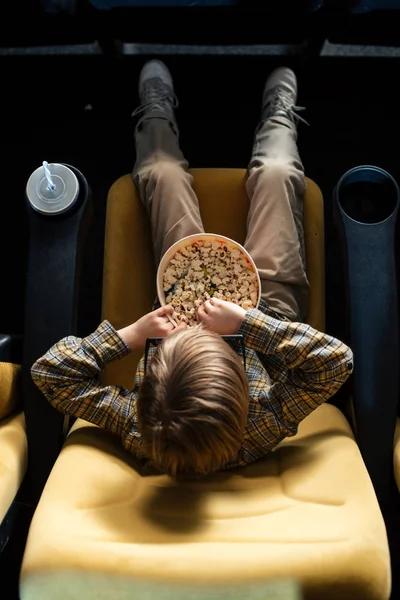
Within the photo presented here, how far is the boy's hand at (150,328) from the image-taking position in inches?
47.6

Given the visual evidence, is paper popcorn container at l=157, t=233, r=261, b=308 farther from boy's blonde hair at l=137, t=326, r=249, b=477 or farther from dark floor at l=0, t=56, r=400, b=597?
dark floor at l=0, t=56, r=400, b=597

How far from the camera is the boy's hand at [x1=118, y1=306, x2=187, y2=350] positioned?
1209 mm

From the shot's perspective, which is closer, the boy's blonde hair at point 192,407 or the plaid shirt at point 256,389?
the boy's blonde hair at point 192,407

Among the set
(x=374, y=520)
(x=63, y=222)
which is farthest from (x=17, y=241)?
(x=374, y=520)

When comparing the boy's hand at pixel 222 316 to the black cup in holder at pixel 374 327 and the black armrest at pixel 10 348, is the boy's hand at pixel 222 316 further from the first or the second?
the black armrest at pixel 10 348

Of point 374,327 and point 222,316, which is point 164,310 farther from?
point 374,327

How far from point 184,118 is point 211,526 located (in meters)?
1.18

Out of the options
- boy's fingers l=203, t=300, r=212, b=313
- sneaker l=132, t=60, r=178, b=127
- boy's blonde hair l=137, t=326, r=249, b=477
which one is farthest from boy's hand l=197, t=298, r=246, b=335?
sneaker l=132, t=60, r=178, b=127

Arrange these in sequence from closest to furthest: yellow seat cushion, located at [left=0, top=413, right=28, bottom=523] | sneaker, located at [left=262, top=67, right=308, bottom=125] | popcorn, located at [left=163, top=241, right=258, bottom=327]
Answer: yellow seat cushion, located at [left=0, top=413, right=28, bottom=523] → popcorn, located at [left=163, top=241, right=258, bottom=327] → sneaker, located at [left=262, top=67, right=308, bottom=125]

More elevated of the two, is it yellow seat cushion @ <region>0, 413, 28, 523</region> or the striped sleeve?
the striped sleeve

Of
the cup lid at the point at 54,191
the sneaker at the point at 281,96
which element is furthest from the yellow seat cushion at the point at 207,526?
the sneaker at the point at 281,96

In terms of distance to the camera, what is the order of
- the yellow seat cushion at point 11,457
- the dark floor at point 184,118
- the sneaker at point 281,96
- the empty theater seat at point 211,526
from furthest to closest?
the dark floor at point 184,118 < the sneaker at point 281,96 < the yellow seat cushion at point 11,457 < the empty theater seat at point 211,526

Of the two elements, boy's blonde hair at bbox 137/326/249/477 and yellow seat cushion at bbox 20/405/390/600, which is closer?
yellow seat cushion at bbox 20/405/390/600

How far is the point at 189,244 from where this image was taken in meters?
1.32
